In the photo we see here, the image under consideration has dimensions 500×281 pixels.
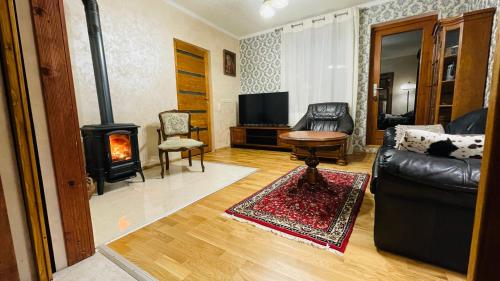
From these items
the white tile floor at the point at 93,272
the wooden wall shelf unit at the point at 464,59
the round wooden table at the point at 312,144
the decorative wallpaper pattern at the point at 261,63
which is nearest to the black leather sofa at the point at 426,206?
the round wooden table at the point at 312,144

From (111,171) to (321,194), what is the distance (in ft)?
7.04

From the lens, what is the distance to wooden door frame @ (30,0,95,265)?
99 cm

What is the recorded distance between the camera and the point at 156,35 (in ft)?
10.5

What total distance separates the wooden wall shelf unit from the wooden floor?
1819 millimetres

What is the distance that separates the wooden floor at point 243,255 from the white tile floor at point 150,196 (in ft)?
0.54

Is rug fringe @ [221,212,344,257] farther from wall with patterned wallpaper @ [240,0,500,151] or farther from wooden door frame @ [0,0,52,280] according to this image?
wall with patterned wallpaper @ [240,0,500,151]

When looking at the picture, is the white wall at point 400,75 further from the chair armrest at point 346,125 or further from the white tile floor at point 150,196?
the white tile floor at point 150,196

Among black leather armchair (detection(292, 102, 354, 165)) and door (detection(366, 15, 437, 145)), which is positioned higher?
door (detection(366, 15, 437, 145))

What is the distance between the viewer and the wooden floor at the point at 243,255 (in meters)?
1.08

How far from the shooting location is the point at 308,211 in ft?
5.58

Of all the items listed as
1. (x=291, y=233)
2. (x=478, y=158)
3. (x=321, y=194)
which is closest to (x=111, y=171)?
(x=291, y=233)

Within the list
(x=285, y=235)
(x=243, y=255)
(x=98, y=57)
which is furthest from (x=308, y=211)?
(x=98, y=57)

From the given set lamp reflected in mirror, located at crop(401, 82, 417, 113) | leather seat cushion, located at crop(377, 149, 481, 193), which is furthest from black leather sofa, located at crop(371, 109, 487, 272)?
lamp reflected in mirror, located at crop(401, 82, 417, 113)

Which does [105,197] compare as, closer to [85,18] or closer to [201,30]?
[85,18]
